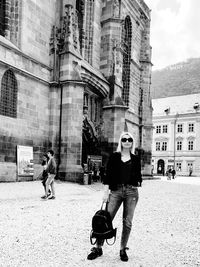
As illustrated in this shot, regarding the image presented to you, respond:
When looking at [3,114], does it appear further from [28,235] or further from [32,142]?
[28,235]

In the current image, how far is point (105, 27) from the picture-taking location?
23531mm

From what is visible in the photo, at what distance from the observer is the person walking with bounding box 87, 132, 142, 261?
13.7ft

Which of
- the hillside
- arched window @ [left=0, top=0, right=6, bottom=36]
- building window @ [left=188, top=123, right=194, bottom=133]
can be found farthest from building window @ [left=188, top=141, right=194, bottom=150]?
arched window @ [left=0, top=0, right=6, bottom=36]

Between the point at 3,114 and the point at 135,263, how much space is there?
1162cm

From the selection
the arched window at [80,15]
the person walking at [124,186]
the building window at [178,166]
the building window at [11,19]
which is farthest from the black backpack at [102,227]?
the building window at [178,166]

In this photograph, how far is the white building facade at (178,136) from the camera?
173 feet

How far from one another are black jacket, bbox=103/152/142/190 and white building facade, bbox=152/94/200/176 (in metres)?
48.4

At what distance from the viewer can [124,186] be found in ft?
13.8

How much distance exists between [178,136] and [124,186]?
52.3m

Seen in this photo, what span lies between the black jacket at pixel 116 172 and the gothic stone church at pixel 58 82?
1014cm

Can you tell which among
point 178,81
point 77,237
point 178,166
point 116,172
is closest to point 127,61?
point 77,237

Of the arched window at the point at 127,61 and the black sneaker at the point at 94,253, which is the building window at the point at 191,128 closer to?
the arched window at the point at 127,61

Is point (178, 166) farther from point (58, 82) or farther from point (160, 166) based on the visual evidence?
point (58, 82)

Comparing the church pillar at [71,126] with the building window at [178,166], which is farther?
the building window at [178,166]
